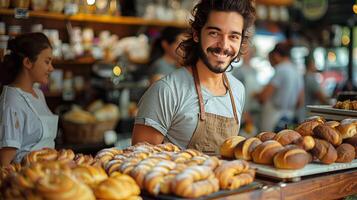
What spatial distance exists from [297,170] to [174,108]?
867 mm

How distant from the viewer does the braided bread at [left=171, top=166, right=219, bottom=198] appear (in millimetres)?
1488

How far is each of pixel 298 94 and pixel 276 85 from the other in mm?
480

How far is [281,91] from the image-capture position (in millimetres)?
6086

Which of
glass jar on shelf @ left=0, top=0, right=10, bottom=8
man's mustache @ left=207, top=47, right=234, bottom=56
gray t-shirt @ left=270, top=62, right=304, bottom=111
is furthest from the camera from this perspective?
gray t-shirt @ left=270, top=62, right=304, bottom=111

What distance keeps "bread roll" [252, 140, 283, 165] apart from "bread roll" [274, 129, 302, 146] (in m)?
0.07

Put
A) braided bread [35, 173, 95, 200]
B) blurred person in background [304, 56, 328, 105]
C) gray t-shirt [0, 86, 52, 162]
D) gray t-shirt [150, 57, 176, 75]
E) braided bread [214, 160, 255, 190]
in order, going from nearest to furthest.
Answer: braided bread [35, 173, 95, 200]
braided bread [214, 160, 255, 190]
gray t-shirt [0, 86, 52, 162]
gray t-shirt [150, 57, 176, 75]
blurred person in background [304, 56, 328, 105]

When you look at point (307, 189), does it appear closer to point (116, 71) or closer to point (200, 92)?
point (200, 92)

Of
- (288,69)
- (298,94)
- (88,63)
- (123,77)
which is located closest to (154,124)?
(123,77)

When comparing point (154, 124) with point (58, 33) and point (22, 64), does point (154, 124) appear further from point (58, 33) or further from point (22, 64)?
point (58, 33)

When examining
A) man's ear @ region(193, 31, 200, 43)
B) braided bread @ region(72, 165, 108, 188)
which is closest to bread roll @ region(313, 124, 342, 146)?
man's ear @ region(193, 31, 200, 43)

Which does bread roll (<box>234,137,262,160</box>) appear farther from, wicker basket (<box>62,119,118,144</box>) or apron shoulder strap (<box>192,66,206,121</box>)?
wicker basket (<box>62,119,118,144</box>)

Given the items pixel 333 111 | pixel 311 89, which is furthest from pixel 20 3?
pixel 311 89

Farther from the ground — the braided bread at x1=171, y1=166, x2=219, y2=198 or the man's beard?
the man's beard

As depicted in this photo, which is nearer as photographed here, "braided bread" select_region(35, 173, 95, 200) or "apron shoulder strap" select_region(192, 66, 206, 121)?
"braided bread" select_region(35, 173, 95, 200)
